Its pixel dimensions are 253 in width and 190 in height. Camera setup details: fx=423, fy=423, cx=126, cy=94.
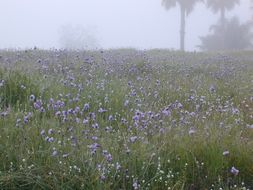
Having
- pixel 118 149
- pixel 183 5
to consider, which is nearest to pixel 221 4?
pixel 183 5

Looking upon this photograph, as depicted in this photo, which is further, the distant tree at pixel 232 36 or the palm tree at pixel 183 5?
the distant tree at pixel 232 36

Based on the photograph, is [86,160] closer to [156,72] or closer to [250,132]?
[250,132]

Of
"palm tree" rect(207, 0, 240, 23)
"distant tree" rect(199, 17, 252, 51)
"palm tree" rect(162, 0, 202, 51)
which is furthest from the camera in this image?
"palm tree" rect(207, 0, 240, 23)

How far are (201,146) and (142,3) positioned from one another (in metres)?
199

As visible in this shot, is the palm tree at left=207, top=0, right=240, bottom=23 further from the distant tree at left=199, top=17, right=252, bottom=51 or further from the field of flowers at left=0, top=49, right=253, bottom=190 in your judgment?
the field of flowers at left=0, top=49, right=253, bottom=190

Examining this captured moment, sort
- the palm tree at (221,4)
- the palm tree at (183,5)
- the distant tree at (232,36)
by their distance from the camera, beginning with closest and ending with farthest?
the palm tree at (183,5), the distant tree at (232,36), the palm tree at (221,4)

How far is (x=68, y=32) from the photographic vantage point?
8119 centimetres

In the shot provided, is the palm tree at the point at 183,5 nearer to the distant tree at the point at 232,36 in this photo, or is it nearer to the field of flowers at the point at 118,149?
the distant tree at the point at 232,36

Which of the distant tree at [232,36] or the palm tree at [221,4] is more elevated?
the palm tree at [221,4]

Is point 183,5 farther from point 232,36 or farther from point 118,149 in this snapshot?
point 118,149

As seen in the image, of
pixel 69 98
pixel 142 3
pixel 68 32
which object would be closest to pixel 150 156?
pixel 69 98

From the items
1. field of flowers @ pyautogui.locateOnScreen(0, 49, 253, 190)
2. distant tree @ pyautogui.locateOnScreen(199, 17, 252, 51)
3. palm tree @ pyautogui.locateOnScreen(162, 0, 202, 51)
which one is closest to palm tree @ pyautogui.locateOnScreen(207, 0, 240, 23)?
distant tree @ pyautogui.locateOnScreen(199, 17, 252, 51)

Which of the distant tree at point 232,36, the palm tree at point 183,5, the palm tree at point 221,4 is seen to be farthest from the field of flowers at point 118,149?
the palm tree at point 221,4

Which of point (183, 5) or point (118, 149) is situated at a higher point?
point (183, 5)
